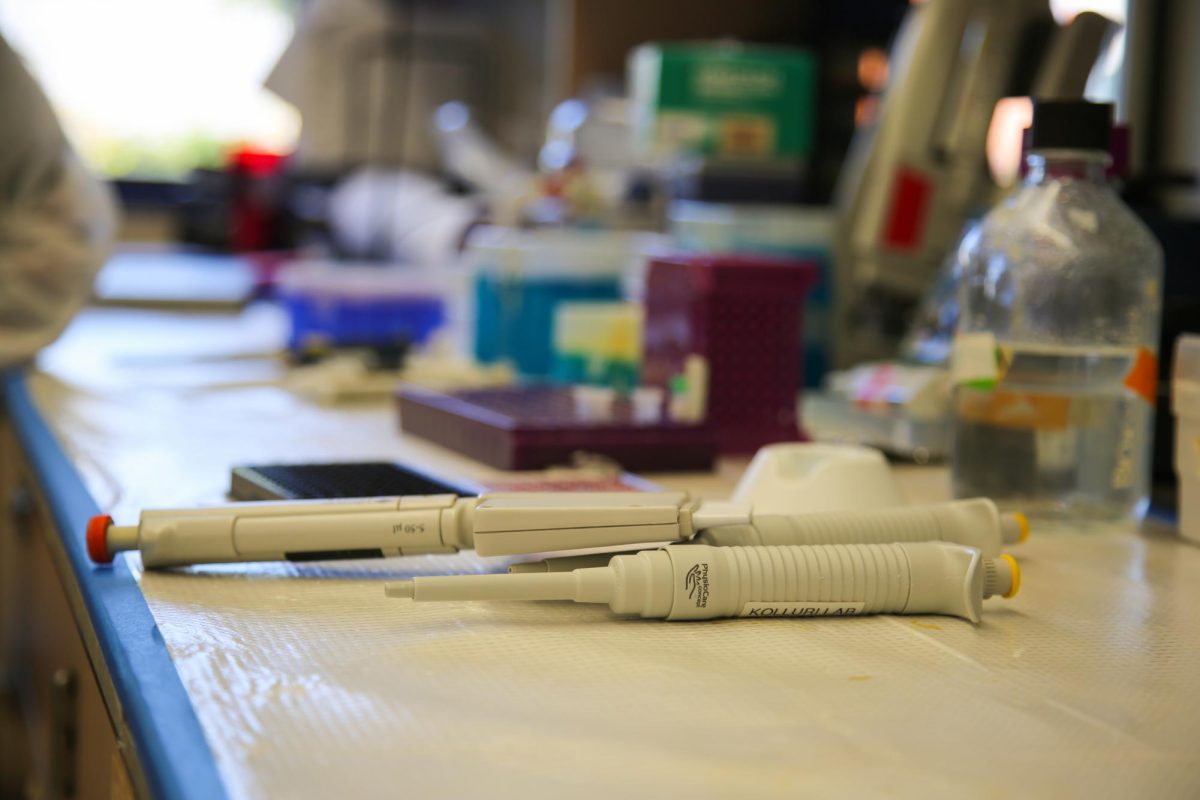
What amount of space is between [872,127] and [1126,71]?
361mm

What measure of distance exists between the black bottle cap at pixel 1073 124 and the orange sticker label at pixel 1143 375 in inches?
5.1

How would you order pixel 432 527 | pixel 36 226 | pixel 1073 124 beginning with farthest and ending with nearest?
pixel 36 226 < pixel 1073 124 < pixel 432 527

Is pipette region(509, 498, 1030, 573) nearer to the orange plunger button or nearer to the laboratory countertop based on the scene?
the laboratory countertop

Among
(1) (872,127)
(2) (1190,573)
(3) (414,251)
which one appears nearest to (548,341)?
(1) (872,127)

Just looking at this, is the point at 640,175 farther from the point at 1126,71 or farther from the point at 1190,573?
the point at 1190,573

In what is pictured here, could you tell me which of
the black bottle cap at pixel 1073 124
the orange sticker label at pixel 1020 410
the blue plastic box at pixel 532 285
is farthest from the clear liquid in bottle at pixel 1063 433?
the blue plastic box at pixel 532 285

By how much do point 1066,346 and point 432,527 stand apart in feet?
1.36

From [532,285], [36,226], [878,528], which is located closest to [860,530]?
[878,528]

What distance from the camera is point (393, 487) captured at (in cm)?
77

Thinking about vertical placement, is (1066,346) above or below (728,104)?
below

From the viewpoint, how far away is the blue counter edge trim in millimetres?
429

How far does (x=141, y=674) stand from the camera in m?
0.51

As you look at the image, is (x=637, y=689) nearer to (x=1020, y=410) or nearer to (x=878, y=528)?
(x=878, y=528)

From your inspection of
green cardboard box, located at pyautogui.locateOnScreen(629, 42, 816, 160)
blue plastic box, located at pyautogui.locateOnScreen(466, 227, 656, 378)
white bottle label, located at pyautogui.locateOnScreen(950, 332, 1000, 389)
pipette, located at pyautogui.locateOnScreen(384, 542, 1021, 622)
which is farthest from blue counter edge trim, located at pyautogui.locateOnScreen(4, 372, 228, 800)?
green cardboard box, located at pyautogui.locateOnScreen(629, 42, 816, 160)
